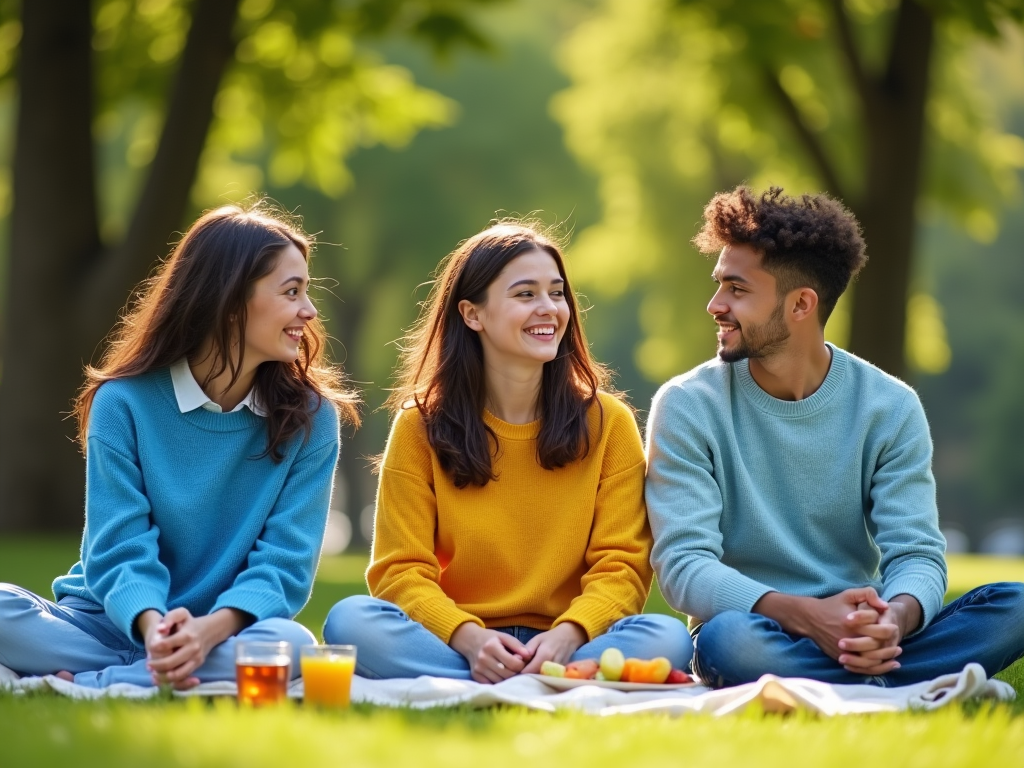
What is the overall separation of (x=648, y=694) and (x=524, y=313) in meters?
1.46

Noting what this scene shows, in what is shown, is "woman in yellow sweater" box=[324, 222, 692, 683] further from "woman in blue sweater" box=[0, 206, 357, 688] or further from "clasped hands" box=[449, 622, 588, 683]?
"woman in blue sweater" box=[0, 206, 357, 688]

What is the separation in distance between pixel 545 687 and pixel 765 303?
163 cm

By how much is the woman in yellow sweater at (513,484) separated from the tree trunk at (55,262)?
725cm

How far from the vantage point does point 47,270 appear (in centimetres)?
1238

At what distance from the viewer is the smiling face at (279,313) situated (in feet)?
16.3

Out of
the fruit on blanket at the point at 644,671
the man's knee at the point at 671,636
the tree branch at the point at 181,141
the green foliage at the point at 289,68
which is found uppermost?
the green foliage at the point at 289,68

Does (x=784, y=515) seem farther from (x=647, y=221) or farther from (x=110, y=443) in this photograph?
(x=647, y=221)

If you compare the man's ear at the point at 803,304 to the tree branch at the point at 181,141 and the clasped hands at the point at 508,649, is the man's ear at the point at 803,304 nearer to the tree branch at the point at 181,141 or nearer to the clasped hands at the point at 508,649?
the clasped hands at the point at 508,649

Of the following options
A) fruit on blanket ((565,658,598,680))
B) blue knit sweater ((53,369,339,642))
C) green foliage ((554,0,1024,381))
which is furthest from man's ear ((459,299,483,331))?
green foliage ((554,0,1024,381))

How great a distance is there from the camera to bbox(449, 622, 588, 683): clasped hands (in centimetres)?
457

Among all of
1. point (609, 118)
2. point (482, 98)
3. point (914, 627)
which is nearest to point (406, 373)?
point (914, 627)

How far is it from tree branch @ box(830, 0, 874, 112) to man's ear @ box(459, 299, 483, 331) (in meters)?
8.53

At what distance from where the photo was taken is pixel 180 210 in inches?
472

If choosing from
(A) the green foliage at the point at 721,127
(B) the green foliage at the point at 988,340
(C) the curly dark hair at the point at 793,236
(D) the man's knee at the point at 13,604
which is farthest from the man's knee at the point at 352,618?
(B) the green foliage at the point at 988,340
